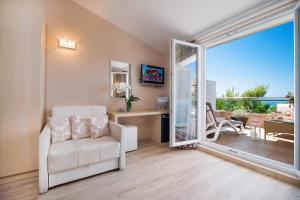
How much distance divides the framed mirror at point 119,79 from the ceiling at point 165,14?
84 cm

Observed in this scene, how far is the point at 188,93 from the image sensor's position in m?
2.97

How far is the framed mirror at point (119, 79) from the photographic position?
9.91ft

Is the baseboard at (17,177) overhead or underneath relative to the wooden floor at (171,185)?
overhead


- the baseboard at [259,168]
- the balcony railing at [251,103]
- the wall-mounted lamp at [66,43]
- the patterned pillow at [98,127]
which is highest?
the wall-mounted lamp at [66,43]

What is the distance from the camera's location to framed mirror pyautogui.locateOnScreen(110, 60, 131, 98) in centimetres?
302

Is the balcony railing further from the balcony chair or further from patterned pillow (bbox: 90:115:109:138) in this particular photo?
patterned pillow (bbox: 90:115:109:138)

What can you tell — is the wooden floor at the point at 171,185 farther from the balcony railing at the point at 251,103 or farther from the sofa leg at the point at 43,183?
the balcony railing at the point at 251,103

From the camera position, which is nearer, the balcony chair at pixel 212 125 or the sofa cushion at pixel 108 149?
the sofa cushion at pixel 108 149

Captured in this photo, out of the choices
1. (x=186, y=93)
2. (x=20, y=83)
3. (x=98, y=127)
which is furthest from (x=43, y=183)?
(x=186, y=93)

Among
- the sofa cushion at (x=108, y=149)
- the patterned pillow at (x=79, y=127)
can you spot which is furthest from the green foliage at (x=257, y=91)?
the patterned pillow at (x=79, y=127)

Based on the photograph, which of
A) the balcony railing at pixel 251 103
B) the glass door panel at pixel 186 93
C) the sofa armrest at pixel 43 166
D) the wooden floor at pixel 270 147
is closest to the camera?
the sofa armrest at pixel 43 166

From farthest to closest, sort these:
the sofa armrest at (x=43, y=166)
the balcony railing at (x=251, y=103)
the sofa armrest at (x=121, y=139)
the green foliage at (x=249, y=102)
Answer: the green foliage at (x=249, y=102)
the balcony railing at (x=251, y=103)
the sofa armrest at (x=121, y=139)
the sofa armrest at (x=43, y=166)

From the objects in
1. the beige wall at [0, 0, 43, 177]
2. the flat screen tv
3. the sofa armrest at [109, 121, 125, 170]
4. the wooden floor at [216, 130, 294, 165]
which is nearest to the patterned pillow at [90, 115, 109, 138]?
the sofa armrest at [109, 121, 125, 170]

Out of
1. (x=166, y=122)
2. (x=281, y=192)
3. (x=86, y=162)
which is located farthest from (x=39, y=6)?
(x=281, y=192)
